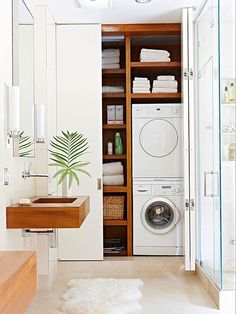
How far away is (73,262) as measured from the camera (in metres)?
5.59

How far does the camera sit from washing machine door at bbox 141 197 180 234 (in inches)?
234

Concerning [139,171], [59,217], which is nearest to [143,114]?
[139,171]

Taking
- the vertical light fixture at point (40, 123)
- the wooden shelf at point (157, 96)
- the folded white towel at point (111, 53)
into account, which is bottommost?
the vertical light fixture at point (40, 123)

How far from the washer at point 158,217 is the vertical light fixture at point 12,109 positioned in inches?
113

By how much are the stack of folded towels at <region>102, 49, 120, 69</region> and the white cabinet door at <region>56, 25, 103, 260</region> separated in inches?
20.4

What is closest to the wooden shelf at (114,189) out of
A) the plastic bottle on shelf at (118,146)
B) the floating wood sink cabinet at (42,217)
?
the plastic bottle on shelf at (118,146)

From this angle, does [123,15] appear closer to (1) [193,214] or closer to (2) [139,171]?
(2) [139,171]

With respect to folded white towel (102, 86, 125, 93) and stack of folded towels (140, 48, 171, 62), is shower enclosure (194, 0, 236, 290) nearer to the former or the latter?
stack of folded towels (140, 48, 171, 62)

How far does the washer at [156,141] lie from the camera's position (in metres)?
5.99

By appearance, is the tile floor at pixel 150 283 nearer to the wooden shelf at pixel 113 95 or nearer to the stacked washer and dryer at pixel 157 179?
the stacked washer and dryer at pixel 157 179

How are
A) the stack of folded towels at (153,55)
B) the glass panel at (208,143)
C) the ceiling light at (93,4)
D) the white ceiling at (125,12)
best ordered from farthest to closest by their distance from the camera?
the stack of folded towels at (153,55), the white ceiling at (125,12), the ceiling light at (93,4), the glass panel at (208,143)

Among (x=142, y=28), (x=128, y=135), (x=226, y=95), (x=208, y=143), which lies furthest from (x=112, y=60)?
(x=226, y=95)

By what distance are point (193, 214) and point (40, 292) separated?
63.7 inches

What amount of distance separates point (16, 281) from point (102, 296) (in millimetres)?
2516
